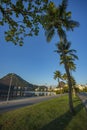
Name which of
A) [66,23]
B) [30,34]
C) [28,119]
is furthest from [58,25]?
[30,34]

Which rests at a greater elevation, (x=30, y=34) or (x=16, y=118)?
(x=30, y=34)

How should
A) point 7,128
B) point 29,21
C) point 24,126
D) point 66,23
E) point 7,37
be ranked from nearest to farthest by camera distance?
1. point 29,21
2. point 7,37
3. point 7,128
4. point 24,126
5. point 66,23

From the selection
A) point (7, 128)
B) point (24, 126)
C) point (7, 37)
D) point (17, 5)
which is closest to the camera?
point (17, 5)

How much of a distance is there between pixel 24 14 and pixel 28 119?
10681mm


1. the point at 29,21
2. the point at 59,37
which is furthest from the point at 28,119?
the point at 59,37

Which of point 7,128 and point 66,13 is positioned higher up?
point 66,13

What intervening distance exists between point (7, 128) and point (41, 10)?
9.04 metres

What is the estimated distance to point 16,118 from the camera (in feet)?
51.3

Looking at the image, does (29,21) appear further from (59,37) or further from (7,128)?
(59,37)

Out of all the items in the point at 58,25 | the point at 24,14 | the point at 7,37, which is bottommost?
the point at 7,37

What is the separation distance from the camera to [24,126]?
1379 cm

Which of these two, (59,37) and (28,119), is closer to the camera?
(28,119)

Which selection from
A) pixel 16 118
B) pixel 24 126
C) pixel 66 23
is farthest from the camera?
pixel 66 23

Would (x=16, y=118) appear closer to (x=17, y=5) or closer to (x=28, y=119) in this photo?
(x=28, y=119)
